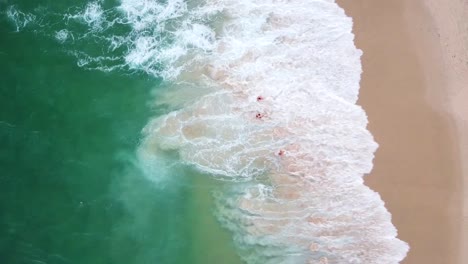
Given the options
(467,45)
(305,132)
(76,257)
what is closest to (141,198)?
(76,257)

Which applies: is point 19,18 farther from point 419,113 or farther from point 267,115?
point 419,113

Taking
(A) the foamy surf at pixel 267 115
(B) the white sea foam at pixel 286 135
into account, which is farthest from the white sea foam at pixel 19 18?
(B) the white sea foam at pixel 286 135

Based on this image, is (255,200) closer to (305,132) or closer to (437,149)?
(305,132)

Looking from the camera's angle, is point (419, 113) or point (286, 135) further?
point (286, 135)

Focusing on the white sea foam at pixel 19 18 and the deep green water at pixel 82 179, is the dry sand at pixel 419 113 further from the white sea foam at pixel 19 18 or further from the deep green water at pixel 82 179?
the white sea foam at pixel 19 18

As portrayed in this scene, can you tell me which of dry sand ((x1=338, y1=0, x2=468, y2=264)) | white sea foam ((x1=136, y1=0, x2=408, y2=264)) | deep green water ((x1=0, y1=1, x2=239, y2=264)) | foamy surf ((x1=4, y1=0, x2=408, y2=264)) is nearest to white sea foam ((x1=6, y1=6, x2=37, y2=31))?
deep green water ((x1=0, y1=1, x2=239, y2=264))

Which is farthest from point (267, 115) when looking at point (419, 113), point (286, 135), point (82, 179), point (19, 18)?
point (19, 18)
